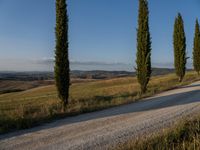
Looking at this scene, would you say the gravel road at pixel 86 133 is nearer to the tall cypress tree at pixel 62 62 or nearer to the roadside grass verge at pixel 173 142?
the roadside grass verge at pixel 173 142

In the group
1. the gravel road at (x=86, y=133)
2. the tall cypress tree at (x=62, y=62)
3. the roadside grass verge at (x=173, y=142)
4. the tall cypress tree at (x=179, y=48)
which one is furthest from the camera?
the tall cypress tree at (x=179, y=48)

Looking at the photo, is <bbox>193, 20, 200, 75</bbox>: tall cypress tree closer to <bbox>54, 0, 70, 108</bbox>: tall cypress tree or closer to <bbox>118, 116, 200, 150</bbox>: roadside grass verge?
<bbox>54, 0, 70, 108</bbox>: tall cypress tree

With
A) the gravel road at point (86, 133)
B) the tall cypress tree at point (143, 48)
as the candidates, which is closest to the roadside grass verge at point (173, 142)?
the gravel road at point (86, 133)

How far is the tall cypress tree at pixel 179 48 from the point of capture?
142 feet

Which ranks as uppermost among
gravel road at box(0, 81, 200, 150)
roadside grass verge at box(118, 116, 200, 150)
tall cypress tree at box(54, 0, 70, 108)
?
tall cypress tree at box(54, 0, 70, 108)

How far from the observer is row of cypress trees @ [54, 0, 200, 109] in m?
17.1

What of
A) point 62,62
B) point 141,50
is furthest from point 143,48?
point 62,62

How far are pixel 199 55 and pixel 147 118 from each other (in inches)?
1843

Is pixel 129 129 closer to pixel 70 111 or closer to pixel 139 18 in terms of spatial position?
pixel 70 111

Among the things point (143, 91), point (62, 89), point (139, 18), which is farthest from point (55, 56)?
point (139, 18)

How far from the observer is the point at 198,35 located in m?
55.4

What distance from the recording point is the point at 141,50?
2777 cm

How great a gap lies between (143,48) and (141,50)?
10.2 inches

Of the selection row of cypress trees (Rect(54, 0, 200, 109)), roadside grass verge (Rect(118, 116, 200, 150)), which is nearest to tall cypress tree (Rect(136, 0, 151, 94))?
row of cypress trees (Rect(54, 0, 200, 109))
